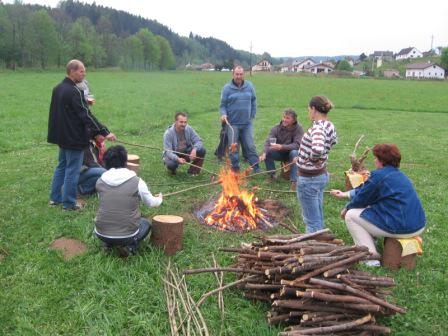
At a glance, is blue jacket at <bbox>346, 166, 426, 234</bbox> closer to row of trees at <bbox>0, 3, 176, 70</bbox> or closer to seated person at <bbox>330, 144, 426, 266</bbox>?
seated person at <bbox>330, 144, 426, 266</bbox>

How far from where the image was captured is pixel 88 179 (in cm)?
777

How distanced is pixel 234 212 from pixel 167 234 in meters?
1.51

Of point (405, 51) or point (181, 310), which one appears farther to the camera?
point (405, 51)

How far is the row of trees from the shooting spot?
222ft

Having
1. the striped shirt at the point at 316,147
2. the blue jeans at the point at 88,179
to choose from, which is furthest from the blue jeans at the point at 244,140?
the striped shirt at the point at 316,147

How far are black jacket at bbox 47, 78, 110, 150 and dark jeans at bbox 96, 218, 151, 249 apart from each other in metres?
2.09

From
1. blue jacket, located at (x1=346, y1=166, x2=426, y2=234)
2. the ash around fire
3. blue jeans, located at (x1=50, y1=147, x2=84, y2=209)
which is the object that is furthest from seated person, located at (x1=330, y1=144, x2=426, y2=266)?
blue jeans, located at (x1=50, y1=147, x2=84, y2=209)

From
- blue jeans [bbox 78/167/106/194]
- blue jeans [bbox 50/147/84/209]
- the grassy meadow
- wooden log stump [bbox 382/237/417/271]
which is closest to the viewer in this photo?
the grassy meadow

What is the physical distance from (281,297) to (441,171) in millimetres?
8087

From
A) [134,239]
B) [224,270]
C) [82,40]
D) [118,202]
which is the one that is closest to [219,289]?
[224,270]

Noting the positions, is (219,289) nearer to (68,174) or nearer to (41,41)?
(68,174)

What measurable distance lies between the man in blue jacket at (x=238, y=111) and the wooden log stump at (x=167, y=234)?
3.85 metres

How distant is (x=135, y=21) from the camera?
141750mm

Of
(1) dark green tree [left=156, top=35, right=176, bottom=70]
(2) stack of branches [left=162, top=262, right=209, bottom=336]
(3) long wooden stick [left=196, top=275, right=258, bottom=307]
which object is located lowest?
(2) stack of branches [left=162, top=262, right=209, bottom=336]
